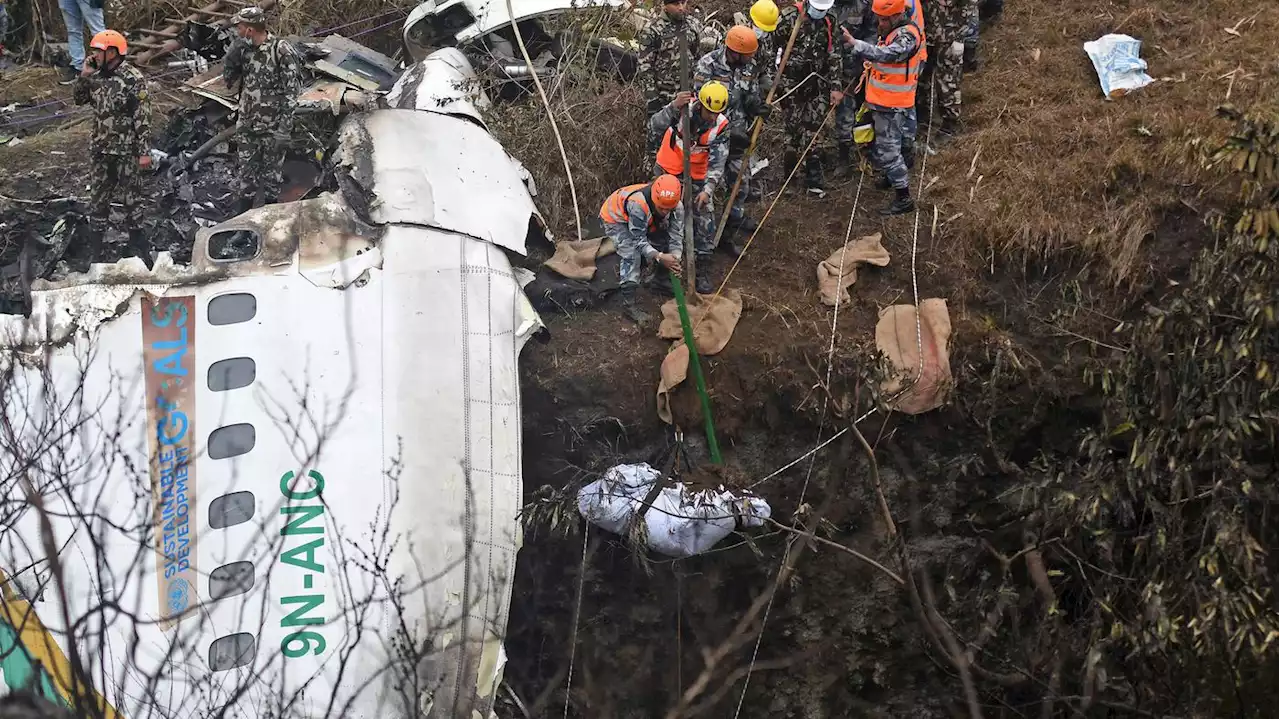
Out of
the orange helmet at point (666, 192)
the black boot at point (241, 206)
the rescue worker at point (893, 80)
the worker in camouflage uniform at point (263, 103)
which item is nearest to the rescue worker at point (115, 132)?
the black boot at point (241, 206)

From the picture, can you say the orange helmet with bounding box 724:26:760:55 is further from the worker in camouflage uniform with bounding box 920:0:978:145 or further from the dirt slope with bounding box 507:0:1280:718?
the worker in camouflage uniform with bounding box 920:0:978:145

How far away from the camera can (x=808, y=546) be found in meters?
6.34

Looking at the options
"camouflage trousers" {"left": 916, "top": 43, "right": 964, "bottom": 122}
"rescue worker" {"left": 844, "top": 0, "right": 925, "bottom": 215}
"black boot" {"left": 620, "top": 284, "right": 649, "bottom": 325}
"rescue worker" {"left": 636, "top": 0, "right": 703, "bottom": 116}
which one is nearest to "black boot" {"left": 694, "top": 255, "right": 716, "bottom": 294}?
"black boot" {"left": 620, "top": 284, "right": 649, "bottom": 325}

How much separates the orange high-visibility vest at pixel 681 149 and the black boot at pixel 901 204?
1.35 meters

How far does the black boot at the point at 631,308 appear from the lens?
7.06m

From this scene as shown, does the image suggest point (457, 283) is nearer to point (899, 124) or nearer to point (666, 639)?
point (666, 639)

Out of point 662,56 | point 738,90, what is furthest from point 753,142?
point 662,56

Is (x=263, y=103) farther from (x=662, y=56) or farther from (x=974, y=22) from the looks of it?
(x=974, y=22)

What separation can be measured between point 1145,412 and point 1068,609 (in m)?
1.23

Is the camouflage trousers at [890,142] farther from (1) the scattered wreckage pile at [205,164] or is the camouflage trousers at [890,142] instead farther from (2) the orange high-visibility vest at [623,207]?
(1) the scattered wreckage pile at [205,164]

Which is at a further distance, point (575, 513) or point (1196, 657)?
point (575, 513)

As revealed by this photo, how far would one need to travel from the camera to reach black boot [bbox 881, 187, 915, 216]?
7.29 m

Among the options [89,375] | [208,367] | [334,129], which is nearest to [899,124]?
[334,129]

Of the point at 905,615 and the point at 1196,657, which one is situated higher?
the point at 1196,657
